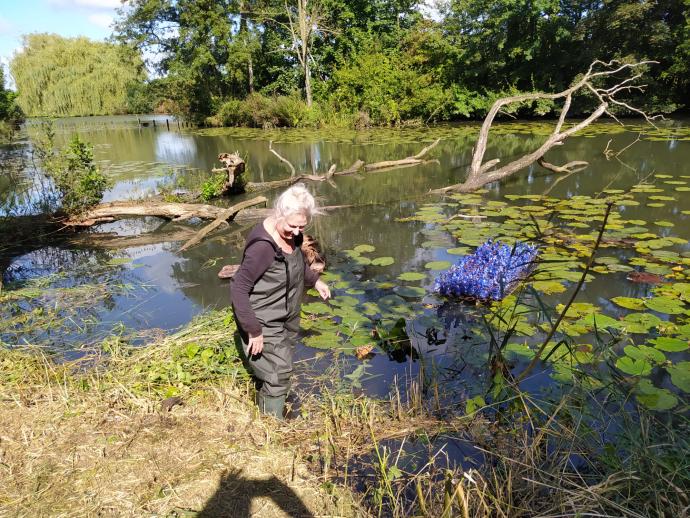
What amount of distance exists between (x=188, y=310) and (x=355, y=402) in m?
2.47

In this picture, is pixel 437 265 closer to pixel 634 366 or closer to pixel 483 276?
pixel 483 276

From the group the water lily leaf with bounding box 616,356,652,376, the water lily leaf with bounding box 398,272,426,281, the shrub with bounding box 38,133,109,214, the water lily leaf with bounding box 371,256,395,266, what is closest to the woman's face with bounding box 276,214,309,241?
the water lily leaf with bounding box 616,356,652,376

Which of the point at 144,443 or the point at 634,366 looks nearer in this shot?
the point at 144,443

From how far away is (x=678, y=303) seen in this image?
3.94 metres

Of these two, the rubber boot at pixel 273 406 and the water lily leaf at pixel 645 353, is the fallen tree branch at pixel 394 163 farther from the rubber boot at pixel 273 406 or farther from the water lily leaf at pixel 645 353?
the rubber boot at pixel 273 406

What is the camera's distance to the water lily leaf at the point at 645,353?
10.5 feet

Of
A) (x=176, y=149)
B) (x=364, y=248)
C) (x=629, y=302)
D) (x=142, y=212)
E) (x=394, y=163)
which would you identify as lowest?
(x=629, y=302)

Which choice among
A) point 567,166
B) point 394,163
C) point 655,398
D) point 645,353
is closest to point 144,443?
point 655,398

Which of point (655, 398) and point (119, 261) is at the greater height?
point (119, 261)

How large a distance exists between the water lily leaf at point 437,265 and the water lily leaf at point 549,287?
3.48ft

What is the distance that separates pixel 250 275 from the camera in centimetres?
247

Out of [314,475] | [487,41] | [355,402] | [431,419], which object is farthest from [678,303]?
[487,41]

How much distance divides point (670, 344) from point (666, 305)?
762 millimetres

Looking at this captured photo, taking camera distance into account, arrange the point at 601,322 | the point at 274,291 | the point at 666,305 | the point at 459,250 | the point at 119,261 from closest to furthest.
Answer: the point at 274,291 < the point at 601,322 < the point at 666,305 < the point at 459,250 < the point at 119,261
